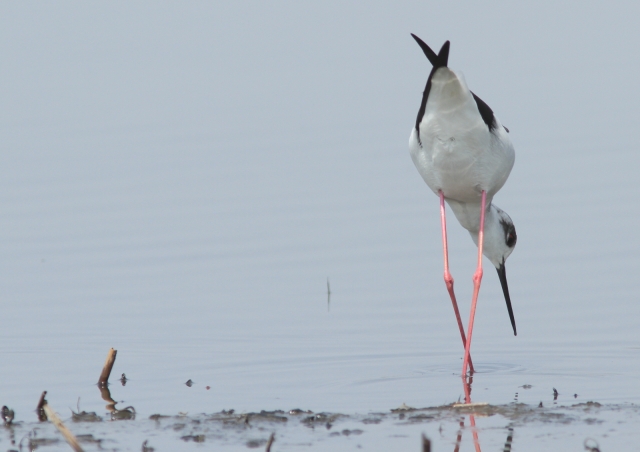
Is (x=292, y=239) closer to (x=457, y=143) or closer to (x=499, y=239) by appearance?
(x=499, y=239)

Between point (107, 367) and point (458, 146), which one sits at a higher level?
point (458, 146)

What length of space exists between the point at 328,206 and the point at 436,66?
182 inches

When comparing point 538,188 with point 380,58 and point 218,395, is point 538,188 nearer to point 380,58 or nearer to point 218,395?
point 218,395

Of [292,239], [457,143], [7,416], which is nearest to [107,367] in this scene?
[7,416]

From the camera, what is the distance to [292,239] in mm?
9930

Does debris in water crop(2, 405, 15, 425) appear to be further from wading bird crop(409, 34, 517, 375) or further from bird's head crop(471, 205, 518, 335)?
bird's head crop(471, 205, 518, 335)

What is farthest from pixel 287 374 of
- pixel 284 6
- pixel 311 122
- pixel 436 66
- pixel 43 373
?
pixel 284 6

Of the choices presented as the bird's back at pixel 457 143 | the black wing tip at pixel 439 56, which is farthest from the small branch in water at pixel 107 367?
the black wing tip at pixel 439 56

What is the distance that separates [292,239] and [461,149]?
339 cm

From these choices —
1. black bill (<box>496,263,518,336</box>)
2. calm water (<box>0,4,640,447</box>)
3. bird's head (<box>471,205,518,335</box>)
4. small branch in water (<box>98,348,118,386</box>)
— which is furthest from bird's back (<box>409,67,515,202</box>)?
small branch in water (<box>98,348,118,386</box>)

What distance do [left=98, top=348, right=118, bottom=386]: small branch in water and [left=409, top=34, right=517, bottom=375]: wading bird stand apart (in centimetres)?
191

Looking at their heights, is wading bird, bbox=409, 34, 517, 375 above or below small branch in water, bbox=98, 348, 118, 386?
above

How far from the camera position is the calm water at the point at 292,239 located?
22.1ft

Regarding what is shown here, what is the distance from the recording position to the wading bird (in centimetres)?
641
